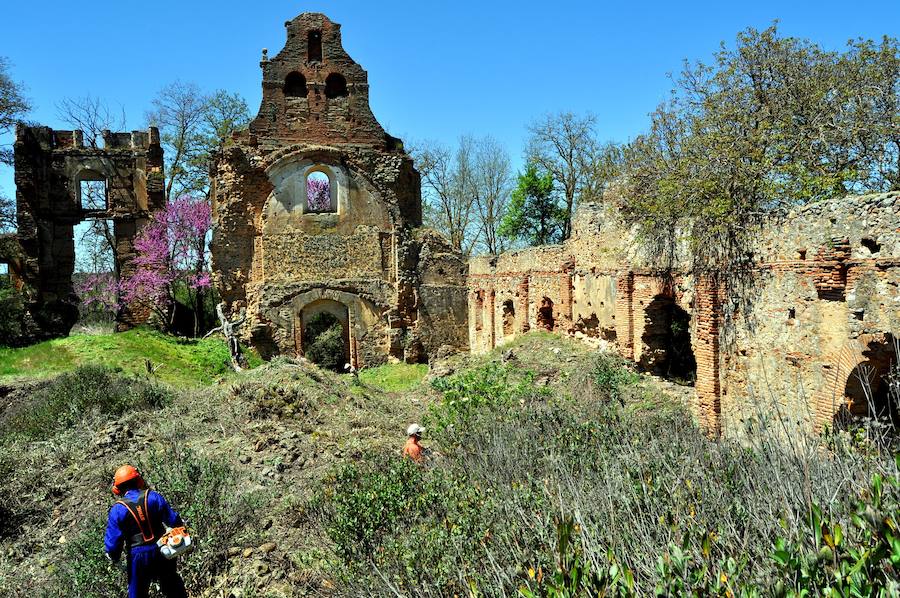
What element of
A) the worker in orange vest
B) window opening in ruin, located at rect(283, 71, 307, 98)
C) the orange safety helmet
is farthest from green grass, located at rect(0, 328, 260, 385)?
the orange safety helmet

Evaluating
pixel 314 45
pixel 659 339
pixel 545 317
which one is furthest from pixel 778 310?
pixel 314 45

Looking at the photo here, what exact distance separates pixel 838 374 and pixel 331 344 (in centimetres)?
1514

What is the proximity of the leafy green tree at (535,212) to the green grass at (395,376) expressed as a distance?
40.1 feet

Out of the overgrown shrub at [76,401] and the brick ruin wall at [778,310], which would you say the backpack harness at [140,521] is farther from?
the overgrown shrub at [76,401]

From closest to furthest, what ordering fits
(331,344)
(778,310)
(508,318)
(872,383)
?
1. (872,383)
2. (778,310)
3. (508,318)
4. (331,344)

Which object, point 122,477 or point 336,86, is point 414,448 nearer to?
point 122,477

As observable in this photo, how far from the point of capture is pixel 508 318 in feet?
61.8

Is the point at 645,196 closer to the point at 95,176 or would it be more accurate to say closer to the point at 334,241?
the point at 334,241

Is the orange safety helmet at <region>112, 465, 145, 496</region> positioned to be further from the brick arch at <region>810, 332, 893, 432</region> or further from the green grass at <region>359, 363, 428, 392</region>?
the green grass at <region>359, 363, 428, 392</region>

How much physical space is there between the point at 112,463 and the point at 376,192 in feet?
39.9

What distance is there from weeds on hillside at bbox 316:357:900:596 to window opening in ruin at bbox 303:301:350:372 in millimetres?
12014

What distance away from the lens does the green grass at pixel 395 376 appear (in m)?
17.1

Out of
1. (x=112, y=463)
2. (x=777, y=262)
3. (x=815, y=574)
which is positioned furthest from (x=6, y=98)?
(x=815, y=574)

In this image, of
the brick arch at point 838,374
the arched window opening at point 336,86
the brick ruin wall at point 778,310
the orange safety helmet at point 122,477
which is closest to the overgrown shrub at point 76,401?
the orange safety helmet at point 122,477
